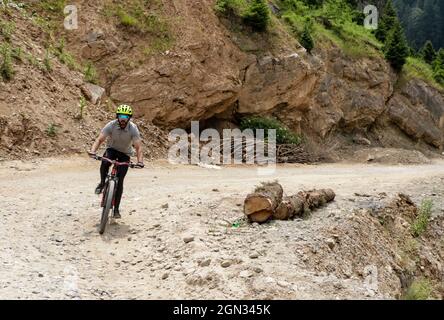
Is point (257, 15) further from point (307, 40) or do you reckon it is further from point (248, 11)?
point (307, 40)

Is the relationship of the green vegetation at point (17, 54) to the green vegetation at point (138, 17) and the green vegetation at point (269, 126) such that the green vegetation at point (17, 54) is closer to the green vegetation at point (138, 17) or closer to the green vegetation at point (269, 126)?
the green vegetation at point (138, 17)

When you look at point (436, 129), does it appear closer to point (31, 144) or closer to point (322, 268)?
point (31, 144)

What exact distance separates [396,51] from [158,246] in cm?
2685

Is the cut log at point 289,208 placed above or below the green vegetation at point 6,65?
below

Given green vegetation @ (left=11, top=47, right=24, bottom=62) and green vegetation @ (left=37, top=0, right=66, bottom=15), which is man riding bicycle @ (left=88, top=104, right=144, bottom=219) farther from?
green vegetation @ (left=37, top=0, right=66, bottom=15)

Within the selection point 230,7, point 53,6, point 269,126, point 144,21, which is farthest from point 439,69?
point 53,6

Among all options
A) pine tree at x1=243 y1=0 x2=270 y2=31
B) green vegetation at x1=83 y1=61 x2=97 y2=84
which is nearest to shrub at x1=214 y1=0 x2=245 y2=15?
pine tree at x1=243 y1=0 x2=270 y2=31

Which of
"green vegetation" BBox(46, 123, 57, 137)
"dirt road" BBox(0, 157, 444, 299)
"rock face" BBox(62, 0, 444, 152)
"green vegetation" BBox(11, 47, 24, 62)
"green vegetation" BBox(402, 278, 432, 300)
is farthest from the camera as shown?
"rock face" BBox(62, 0, 444, 152)

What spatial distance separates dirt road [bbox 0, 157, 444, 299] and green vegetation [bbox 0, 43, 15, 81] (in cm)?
377

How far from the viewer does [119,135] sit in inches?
314

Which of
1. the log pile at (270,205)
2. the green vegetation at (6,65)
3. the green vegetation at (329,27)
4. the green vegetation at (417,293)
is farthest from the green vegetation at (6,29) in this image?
the green vegetation at (329,27)

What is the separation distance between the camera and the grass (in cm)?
3116

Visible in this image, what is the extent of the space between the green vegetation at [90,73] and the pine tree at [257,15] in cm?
731

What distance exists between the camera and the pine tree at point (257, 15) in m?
21.0
